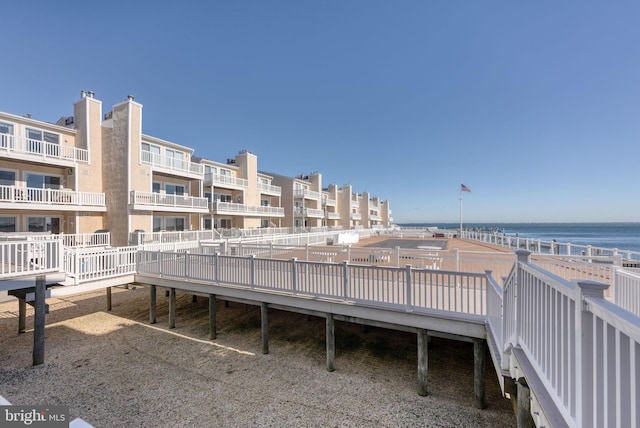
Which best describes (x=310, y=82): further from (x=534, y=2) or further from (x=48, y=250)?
(x=48, y=250)

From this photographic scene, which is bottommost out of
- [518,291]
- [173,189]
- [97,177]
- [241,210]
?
[518,291]

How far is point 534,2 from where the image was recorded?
10531mm

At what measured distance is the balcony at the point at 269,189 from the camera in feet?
103

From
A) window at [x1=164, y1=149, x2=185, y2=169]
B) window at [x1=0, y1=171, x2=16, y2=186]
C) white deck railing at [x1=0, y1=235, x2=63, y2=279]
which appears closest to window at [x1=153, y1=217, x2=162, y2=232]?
window at [x1=164, y1=149, x2=185, y2=169]

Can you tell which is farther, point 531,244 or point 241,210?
point 241,210

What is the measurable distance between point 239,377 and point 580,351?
7.86 meters

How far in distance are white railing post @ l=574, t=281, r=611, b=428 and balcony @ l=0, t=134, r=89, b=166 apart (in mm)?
21088

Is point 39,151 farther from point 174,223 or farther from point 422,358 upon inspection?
point 422,358

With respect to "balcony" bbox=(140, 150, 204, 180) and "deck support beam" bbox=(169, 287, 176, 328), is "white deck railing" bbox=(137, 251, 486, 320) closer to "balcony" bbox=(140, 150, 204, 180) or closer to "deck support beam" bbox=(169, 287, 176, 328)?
"deck support beam" bbox=(169, 287, 176, 328)

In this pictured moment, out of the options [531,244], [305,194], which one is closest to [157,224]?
[305,194]

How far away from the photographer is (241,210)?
27.0 metres

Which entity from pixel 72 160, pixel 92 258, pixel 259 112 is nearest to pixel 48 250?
pixel 92 258

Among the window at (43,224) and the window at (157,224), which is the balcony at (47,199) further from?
the window at (157,224)

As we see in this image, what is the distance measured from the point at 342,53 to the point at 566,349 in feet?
73.3
